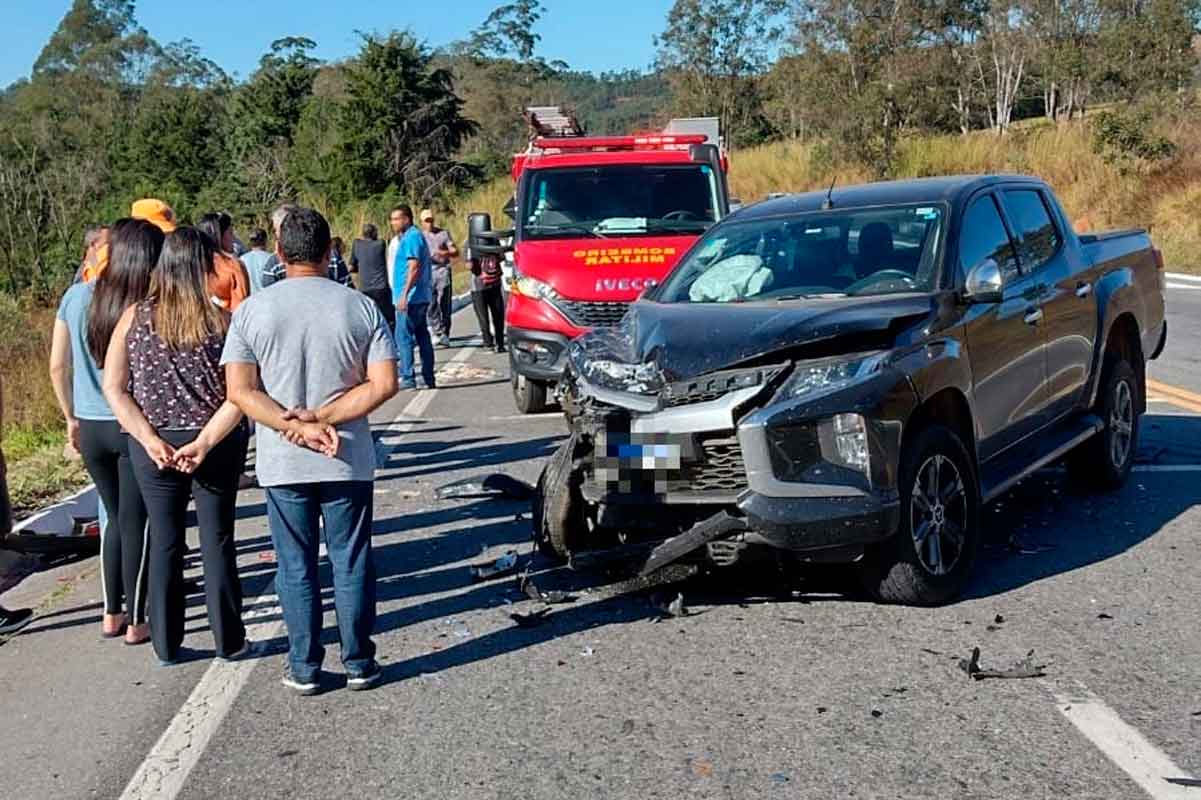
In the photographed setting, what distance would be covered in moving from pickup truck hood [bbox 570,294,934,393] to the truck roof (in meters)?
0.92

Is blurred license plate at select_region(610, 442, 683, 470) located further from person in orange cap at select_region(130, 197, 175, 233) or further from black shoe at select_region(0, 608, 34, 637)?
person in orange cap at select_region(130, 197, 175, 233)

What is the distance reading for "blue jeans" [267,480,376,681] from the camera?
4.93 metres

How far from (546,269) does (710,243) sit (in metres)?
3.86

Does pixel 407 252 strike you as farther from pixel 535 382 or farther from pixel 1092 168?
pixel 1092 168

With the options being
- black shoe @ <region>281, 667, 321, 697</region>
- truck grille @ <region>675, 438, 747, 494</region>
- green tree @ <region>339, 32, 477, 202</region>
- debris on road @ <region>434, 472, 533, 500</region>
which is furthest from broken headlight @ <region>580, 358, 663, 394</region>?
green tree @ <region>339, 32, 477, 202</region>

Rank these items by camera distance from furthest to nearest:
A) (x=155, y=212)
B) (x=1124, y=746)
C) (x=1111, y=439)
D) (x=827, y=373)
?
(x=1111, y=439)
(x=155, y=212)
(x=827, y=373)
(x=1124, y=746)

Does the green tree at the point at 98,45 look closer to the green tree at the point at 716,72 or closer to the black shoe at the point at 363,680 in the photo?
the green tree at the point at 716,72

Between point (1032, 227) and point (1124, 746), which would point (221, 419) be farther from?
point (1032, 227)

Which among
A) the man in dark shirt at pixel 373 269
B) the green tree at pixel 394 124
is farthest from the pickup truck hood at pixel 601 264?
the green tree at pixel 394 124

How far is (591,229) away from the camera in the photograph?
11.5 meters

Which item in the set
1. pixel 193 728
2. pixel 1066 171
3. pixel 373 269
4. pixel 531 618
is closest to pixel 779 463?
pixel 531 618

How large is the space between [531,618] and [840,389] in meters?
1.70

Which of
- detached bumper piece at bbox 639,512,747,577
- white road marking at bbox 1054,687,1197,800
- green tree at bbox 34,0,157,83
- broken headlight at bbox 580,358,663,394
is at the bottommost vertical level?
white road marking at bbox 1054,687,1197,800

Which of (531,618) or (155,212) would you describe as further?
(155,212)
